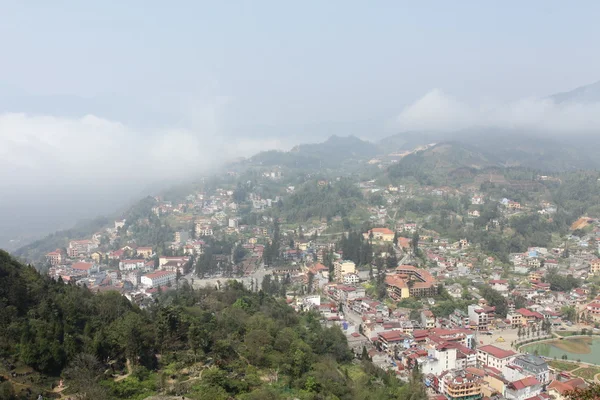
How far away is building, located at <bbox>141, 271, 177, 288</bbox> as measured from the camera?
28.0 m

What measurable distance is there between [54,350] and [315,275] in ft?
62.5

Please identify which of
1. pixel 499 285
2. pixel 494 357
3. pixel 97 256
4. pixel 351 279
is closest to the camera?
pixel 494 357

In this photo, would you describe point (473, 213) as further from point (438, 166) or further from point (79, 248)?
point (79, 248)

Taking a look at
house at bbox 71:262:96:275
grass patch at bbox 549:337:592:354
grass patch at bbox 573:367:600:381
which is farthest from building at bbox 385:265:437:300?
house at bbox 71:262:96:275

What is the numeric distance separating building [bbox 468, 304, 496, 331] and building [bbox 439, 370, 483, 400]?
616 cm

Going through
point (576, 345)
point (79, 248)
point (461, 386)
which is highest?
point (79, 248)

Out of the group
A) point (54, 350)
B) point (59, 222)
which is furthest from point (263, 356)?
point (59, 222)

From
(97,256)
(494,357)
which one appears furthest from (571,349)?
(97,256)

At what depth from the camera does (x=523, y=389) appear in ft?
45.0

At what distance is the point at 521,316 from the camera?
68.0ft

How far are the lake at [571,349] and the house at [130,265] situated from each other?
2514cm

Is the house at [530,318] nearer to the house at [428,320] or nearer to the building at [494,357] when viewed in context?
the house at [428,320]

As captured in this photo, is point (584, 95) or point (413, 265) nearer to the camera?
point (413, 265)

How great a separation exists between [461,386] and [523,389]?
187cm
